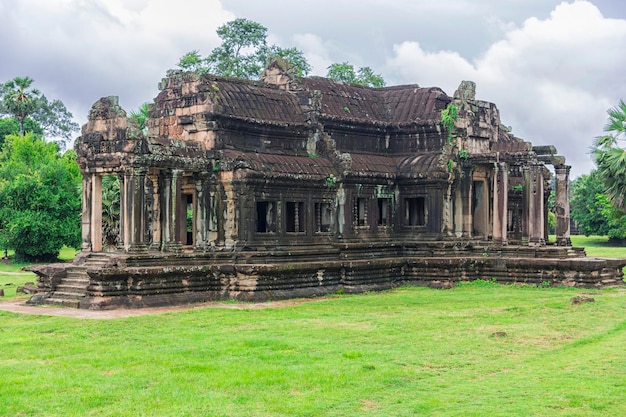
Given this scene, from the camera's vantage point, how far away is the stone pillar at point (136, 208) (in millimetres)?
23484

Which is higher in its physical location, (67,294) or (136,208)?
(136,208)

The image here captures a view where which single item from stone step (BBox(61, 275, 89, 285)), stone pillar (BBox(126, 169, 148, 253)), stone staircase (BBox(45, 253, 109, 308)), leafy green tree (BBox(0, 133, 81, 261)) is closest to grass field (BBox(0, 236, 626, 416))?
stone staircase (BBox(45, 253, 109, 308))

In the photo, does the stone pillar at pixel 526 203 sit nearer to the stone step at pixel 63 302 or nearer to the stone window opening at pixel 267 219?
the stone window opening at pixel 267 219

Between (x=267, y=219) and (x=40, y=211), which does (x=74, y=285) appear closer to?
(x=267, y=219)

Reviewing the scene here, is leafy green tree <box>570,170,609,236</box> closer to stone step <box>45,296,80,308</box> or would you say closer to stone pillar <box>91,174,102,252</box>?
stone pillar <box>91,174,102,252</box>

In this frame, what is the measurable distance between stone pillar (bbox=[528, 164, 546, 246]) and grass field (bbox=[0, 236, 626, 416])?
680 centimetres

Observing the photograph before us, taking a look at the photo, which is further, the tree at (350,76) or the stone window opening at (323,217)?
the tree at (350,76)

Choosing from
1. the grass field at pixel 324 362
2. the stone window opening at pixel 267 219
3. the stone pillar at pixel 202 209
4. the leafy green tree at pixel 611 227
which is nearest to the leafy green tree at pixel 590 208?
the leafy green tree at pixel 611 227

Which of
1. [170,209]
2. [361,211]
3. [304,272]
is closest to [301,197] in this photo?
[304,272]

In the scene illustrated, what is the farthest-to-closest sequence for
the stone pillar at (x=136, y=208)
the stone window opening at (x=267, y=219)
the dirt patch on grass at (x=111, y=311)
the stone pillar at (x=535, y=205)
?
1. the stone pillar at (x=535, y=205)
2. the stone window opening at (x=267, y=219)
3. the stone pillar at (x=136, y=208)
4. the dirt patch on grass at (x=111, y=311)

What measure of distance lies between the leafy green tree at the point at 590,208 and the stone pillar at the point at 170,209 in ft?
151

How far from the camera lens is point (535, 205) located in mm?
29328

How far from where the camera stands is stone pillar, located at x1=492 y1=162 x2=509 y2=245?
2981 centimetres

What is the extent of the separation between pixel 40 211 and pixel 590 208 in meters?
40.2
